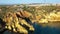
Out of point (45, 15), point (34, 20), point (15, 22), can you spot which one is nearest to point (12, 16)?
point (15, 22)

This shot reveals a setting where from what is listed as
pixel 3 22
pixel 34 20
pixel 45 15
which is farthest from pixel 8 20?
pixel 45 15

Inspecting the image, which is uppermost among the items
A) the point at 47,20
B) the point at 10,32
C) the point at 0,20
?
the point at 0,20

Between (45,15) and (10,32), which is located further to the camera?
(45,15)

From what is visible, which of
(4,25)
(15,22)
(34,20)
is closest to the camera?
(4,25)

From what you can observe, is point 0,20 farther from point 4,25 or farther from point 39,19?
point 39,19

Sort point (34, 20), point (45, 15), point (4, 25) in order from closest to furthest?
point (4, 25)
point (34, 20)
point (45, 15)

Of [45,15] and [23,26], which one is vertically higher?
[23,26]

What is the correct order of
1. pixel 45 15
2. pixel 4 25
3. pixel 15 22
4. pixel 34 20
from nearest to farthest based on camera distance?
pixel 4 25 → pixel 15 22 → pixel 34 20 → pixel 45 15

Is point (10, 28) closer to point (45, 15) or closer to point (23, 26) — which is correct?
point (23, 26)

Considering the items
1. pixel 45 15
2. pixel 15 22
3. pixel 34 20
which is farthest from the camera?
pixel 45 15
